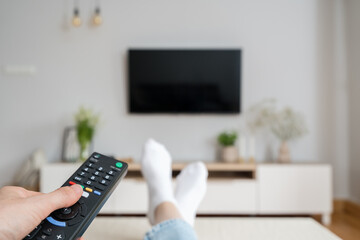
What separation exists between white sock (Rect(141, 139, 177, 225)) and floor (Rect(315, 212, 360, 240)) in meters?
1.09

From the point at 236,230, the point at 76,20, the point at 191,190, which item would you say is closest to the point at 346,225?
the point at 191,190

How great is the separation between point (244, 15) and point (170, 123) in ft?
3.42

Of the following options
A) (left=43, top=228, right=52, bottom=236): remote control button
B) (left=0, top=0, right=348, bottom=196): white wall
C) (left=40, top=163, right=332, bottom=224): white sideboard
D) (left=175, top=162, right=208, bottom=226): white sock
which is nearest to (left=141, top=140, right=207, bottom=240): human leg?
(left=175, top=162, right=208, bottom=226): white sock

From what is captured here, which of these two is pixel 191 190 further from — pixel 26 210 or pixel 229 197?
pixel 229 197

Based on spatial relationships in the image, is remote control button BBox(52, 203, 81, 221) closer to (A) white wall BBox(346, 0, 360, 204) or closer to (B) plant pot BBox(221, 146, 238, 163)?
(B) plant pot BBox(221, 146, 238, 163)

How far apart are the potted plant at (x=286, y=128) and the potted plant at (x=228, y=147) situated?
34cm

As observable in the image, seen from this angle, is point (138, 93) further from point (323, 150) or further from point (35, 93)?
point (323, 150)

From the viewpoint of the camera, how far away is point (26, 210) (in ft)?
1.25

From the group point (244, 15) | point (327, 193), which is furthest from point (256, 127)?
point (244, 15)

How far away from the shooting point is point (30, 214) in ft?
1.26

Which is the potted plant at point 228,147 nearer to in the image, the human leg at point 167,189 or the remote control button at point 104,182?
the human leg at point 167,189

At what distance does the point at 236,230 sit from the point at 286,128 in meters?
1.91

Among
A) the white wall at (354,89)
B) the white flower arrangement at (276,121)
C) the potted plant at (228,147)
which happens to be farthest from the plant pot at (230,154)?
the white wall at (354,89)

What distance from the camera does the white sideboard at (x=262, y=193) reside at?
7.43 ft
